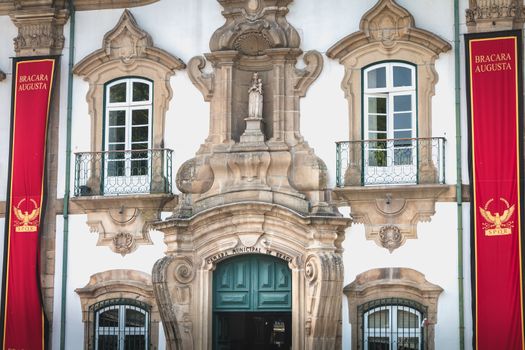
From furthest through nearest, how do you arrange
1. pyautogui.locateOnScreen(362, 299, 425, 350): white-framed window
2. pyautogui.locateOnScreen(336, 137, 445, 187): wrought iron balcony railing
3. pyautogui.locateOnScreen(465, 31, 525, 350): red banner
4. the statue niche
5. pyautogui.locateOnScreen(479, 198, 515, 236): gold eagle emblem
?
1. the statue niche
2. pyautogui.locateOnScreen(336, 137, 445, 187): wrought iron balcony railing
3. pyautogui.locateOnScreen(362, 299, 425, 350): white-framed window
4. pyautogui.locateOnScreen(479, 198, 515, 236): gold eagle emblem
5. pyautogui.locateOnScreen(465, 31, 525, 350): red banner

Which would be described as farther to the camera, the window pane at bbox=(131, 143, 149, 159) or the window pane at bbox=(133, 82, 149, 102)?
the window pane at bbox=(133, 82, 149, 102)

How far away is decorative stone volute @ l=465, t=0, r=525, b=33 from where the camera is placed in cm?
2272

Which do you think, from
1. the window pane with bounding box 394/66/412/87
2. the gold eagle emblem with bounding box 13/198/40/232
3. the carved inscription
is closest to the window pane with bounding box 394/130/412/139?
the window pane with bounding box 394/66/412/87

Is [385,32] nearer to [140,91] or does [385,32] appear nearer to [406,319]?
[140,91]

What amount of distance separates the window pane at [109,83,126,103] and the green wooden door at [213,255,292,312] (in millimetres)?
3590

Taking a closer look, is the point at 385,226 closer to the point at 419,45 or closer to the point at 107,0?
the point at 419,45

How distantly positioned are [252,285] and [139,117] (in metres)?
3.69

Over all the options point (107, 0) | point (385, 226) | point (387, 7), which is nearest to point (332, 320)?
point (385, 226)

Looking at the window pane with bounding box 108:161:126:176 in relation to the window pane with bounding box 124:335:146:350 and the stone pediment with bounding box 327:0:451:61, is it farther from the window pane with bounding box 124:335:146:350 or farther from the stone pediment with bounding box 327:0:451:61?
the stone pediment with bounding box 327:0:451:61

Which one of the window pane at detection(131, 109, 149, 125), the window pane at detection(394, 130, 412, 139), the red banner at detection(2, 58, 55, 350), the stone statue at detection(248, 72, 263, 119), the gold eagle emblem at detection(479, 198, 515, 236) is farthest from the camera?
the window pane at detection(131, 109, 149, 125)

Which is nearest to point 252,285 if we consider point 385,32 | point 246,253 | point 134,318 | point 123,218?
point 246,253

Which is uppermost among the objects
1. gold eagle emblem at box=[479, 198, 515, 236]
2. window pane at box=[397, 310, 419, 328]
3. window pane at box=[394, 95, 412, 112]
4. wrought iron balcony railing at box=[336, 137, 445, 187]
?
window pane at box=[394, 95, 412, 112]

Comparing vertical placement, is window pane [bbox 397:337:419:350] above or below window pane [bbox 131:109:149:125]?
below

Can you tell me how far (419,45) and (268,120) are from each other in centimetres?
294
